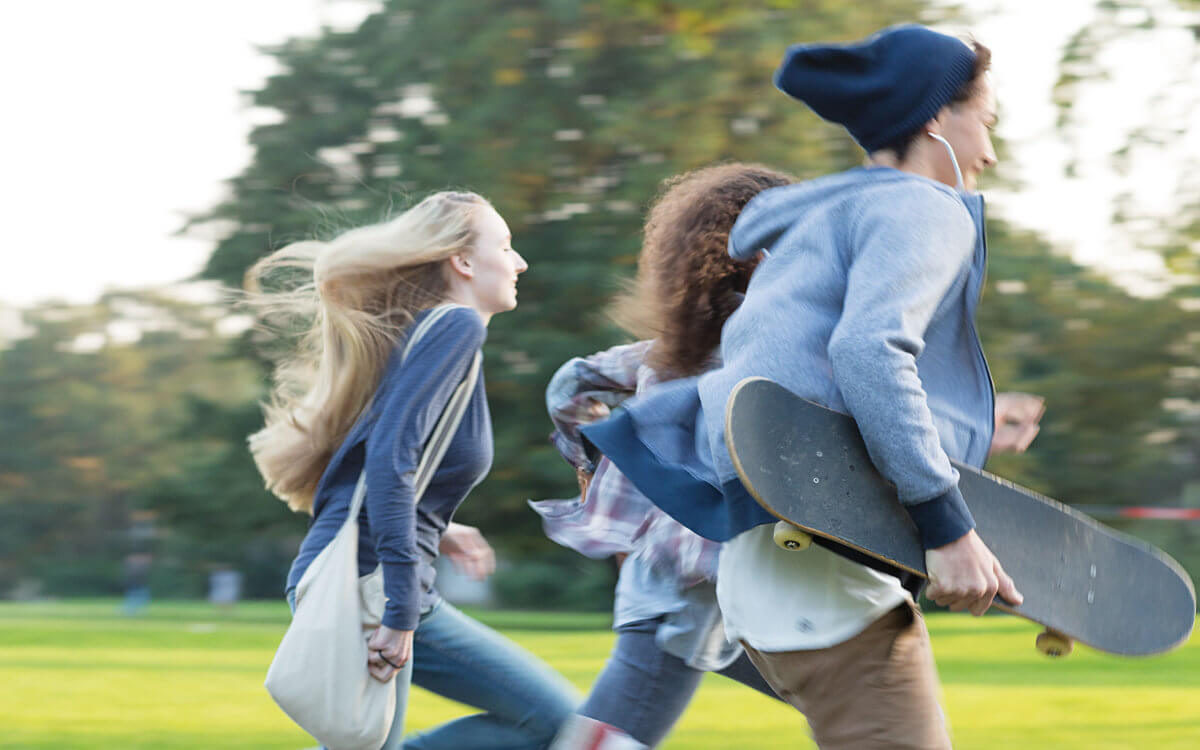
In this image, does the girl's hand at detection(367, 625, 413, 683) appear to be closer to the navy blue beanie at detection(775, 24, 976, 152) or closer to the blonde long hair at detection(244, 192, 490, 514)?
the blonde long hair at detection(244, 192, 490, 514)

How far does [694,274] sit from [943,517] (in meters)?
1.33

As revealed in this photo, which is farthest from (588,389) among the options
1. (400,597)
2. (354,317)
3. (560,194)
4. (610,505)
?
(560,194)

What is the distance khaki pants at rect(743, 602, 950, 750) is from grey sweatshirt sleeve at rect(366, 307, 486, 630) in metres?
1.03

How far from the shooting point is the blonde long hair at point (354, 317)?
3277 millimetres

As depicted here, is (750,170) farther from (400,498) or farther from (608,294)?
(608,294)

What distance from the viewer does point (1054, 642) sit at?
2.33 metres

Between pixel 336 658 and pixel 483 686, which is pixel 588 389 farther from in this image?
pixel 336 658

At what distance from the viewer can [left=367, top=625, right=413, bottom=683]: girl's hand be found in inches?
117

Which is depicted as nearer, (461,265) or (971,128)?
(971,128)

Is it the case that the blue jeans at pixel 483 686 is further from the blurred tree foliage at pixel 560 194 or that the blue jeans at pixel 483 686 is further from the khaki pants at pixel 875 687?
the blurred tree foliage at pixel 560 194

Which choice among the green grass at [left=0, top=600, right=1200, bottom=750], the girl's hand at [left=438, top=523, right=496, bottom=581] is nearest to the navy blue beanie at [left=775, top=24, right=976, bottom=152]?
the girl's hand at [left=438, top=523, right=496, bottom=581]

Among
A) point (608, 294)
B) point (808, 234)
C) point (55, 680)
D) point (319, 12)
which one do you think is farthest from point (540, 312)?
point (808, 234)

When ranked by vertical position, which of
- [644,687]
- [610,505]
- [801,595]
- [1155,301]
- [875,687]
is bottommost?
[1155,301]

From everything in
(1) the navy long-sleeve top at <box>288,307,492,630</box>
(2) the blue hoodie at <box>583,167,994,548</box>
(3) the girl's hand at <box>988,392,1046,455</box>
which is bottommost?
(1) the navy long-sleeve top at <box>288,307,492,630</box>
